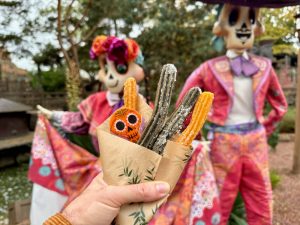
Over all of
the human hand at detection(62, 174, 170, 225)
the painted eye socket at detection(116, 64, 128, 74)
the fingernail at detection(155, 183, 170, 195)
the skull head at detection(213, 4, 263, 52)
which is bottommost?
the human hand at detection(62, 174, 170, 225)

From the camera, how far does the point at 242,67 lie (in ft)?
8.75

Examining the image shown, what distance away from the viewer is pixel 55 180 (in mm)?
3139

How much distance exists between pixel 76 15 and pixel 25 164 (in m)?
3.05

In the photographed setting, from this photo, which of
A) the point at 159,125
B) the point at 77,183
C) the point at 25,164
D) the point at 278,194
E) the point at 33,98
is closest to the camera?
the point at 159,125

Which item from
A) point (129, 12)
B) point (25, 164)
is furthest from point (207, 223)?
point (129, 12)

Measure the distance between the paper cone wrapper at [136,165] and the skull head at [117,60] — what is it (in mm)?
2131

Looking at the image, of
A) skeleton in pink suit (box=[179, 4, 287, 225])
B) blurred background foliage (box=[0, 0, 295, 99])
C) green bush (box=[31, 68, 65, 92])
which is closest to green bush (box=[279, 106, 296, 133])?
blurred background foliage (box=[0, 0, 295, 99])

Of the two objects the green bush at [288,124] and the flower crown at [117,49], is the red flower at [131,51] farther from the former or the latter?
the green bush at [288,124]

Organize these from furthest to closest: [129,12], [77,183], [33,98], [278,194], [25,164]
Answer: [33,98] → [129,12] → [25,164] → [278,194] → [77,183]

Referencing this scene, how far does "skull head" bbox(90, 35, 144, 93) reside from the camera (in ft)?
9.80

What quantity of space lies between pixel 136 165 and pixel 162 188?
0.07 metres

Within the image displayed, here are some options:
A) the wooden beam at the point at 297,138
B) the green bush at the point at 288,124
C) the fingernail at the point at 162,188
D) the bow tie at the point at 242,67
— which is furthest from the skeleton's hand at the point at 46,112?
the green bush at the point at 288,124

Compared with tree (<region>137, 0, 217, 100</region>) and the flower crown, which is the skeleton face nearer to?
the flower crown

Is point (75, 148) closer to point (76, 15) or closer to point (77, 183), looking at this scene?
point (77, 183)
